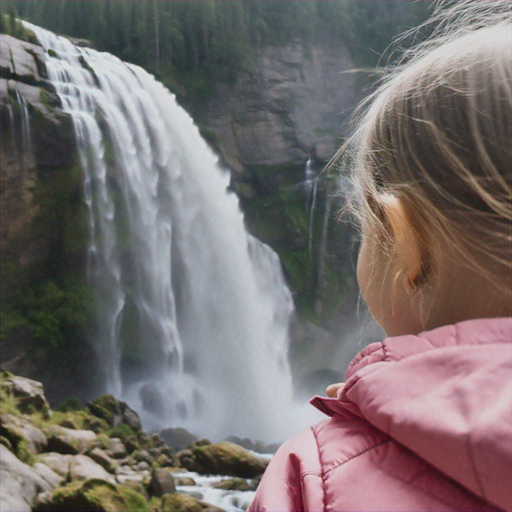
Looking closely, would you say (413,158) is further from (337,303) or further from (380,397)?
(337,303)

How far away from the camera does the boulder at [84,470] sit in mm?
3198

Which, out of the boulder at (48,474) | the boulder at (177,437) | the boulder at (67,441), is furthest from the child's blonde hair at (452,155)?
the boulder at (177,437)

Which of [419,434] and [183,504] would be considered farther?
[183,504]

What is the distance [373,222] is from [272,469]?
0.72 feet

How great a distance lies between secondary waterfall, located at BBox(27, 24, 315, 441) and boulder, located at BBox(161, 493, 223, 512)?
3.18 meters

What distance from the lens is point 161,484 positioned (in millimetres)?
3482

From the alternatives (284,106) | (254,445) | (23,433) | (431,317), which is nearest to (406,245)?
(431,317)

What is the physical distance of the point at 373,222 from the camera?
0.49 metres

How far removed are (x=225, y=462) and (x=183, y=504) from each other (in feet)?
3.14

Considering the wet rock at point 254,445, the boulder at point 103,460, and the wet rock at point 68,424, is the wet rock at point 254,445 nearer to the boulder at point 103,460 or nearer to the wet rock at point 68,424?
the wet rock at point 68,424

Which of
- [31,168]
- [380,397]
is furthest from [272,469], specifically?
[31,168]

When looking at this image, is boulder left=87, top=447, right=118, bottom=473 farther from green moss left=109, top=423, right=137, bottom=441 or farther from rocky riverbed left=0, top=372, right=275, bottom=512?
green moss left=109, top=423, right=137, bottom=441

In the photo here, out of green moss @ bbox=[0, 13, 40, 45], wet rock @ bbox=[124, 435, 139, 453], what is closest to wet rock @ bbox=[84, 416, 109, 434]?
wet rock @ bbox=[124, 435, 139, 453]

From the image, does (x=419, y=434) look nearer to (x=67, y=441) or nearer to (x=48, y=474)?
(x=48, y=474)
